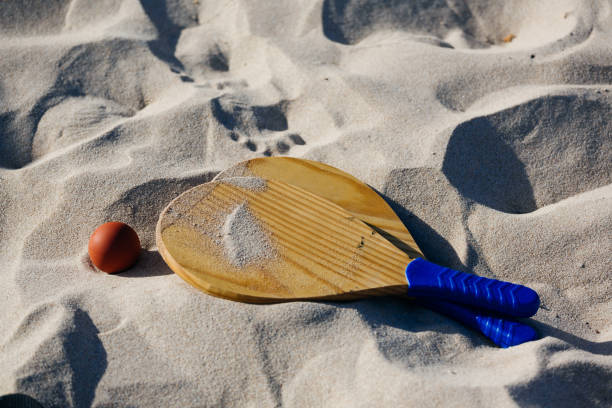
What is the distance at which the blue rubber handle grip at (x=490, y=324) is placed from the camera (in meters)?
1.31

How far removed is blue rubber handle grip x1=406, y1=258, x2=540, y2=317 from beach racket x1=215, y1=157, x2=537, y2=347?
3 cm

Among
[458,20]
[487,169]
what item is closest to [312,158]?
[487,169]

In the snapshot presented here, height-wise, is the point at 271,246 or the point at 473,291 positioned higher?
the point at 473,291

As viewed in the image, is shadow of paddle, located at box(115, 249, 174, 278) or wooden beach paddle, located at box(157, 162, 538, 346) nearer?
wooden beach paddle, located at box(157, 162, 538, 346)

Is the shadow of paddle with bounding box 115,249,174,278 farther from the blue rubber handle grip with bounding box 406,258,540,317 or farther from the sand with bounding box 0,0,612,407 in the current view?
the blue rubber handle grip with bounding box 406,258,540,317

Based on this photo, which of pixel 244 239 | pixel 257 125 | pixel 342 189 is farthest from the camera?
pixel 257 125

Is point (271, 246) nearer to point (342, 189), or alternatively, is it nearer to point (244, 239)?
point (244, 239)

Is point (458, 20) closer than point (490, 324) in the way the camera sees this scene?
No

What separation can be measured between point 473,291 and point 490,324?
0.28 feet

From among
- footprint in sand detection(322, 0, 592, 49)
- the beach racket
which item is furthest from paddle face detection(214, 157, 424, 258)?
footprint in sand detection(322, 0, 592, 49)

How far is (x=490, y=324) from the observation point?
1.34 metres

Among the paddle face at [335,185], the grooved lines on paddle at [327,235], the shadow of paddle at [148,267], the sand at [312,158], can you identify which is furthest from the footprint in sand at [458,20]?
the shadow of paddle at [148,267]

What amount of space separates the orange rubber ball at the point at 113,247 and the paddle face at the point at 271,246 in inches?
3.5

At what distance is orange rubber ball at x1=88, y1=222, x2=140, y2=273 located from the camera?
1.43 m
